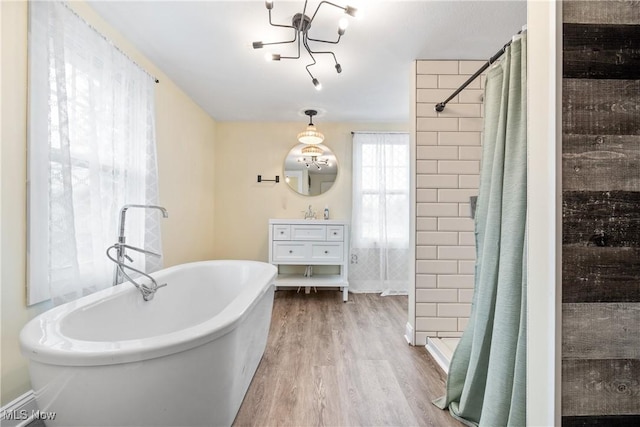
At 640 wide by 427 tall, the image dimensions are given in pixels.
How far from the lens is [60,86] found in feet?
4.37

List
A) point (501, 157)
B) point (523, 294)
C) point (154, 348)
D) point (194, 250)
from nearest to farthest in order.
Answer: point (154, 348) → point (523, 294) → point (501, 157) → point (194, 250)

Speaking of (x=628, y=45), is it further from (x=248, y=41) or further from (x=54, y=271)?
→ (x=54, y=271)

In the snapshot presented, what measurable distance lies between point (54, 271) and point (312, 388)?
1466 mm

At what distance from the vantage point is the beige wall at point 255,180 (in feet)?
11.9

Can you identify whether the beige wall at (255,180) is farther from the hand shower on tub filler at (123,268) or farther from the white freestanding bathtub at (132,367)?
the white freestanding bathtub at (132,367)

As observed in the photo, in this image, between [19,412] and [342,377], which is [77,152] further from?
[342,377]

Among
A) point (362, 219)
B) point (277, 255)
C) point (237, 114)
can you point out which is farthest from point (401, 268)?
point (237, 114)

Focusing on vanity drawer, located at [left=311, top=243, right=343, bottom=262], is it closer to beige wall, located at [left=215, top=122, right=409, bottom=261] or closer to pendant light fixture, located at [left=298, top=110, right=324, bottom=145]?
beige wall, located at [left=215, top=122, right=409, bottom=261]

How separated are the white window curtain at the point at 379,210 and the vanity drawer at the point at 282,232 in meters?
0.88

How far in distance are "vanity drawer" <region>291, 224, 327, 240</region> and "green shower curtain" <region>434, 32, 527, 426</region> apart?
200cm

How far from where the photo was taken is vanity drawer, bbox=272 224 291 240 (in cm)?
318

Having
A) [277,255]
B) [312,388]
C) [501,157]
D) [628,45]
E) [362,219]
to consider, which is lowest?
[312,388]

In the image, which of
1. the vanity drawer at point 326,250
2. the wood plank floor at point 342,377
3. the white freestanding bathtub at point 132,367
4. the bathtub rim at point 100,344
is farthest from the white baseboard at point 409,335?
the bathtub rim at point 100,344

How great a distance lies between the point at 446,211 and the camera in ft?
6.89
